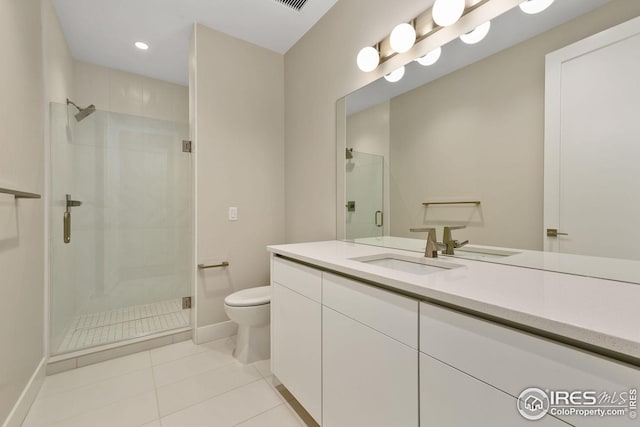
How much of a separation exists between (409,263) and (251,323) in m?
1.18

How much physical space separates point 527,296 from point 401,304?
32 cm

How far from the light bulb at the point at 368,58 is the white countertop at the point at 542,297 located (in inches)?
49.9

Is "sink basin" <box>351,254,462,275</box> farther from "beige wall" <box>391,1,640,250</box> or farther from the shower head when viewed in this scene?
the shower head

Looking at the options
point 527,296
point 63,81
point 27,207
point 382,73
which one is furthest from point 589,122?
point 63,81

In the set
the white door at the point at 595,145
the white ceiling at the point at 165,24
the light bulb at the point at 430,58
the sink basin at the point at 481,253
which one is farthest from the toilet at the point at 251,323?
the white ceiling at the point at 165,24

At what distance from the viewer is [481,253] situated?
1159 millimetres

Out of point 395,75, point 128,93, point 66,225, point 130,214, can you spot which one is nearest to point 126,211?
point 130,214

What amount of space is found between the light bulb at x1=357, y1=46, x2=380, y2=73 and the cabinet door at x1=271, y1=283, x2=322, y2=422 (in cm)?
141

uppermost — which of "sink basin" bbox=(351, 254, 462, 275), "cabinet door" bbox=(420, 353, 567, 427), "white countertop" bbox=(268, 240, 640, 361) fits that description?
"white countertop" bbox=(268, 240, 640, 361)

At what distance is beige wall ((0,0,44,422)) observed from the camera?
1.16 meters

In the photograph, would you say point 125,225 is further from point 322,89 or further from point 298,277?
point 322,89

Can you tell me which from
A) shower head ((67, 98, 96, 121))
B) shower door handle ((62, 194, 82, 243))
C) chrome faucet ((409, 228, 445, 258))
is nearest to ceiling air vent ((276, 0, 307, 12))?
shower head ((67, 98, 96, 121))

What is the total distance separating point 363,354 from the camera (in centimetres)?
94

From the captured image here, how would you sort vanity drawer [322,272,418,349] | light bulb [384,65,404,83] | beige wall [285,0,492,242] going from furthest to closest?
1. beige wall [285,0,492,242]
2. light bulb [384,65,404,83]
3. vanity drawer [322,272,418,349]
